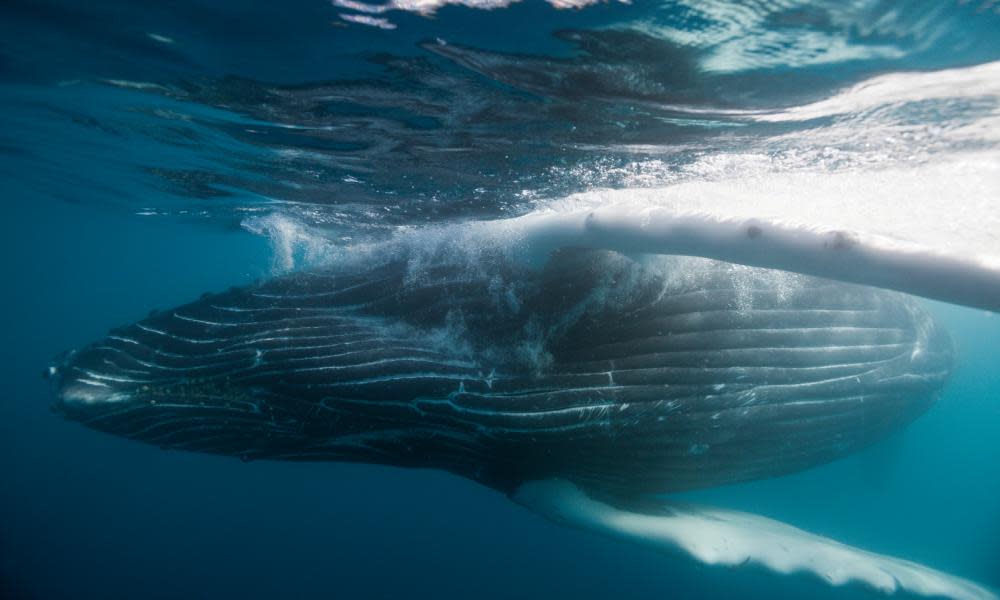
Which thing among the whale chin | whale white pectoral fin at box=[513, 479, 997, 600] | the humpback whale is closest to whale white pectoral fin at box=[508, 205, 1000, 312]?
the humpback whale

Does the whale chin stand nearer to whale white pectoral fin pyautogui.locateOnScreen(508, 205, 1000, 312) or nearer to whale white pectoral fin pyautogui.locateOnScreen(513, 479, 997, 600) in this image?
whale white pectoral fin pyautogui.locateOnScreen(513, 479, 997, 600)

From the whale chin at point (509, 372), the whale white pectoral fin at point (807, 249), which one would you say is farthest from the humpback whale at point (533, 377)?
the whale white pectoral fin at point (807, 249)

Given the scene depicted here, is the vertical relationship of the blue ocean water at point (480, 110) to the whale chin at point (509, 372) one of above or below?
above

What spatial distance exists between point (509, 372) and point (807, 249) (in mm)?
3504

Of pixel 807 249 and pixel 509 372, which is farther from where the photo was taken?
pixel 509 372

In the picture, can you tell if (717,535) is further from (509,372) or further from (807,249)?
(807,249)

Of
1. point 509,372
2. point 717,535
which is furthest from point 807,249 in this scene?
point 717,535

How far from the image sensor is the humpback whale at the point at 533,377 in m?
6.24

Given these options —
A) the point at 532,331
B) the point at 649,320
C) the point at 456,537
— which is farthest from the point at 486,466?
the point at 456,537

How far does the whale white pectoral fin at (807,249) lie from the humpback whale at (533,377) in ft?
3.04

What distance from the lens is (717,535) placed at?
748 centimetres

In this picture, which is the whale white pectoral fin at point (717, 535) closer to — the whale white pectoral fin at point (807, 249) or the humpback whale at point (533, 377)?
the humpback whale at point (533, 377)

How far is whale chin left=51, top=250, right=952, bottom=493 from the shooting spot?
623 cm

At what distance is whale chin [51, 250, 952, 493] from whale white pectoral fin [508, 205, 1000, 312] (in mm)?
1036
